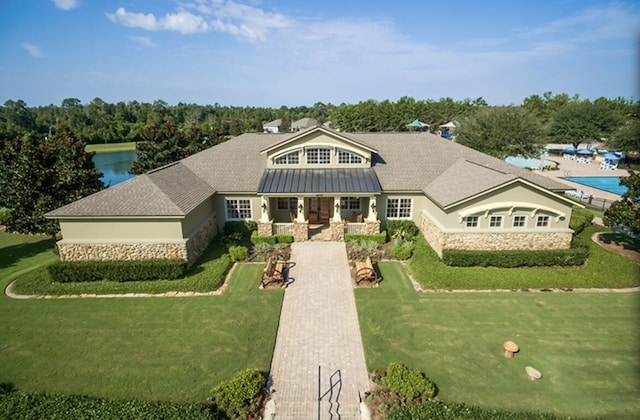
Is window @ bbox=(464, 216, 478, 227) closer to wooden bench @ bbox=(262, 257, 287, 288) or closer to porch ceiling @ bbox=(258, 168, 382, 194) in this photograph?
porch ceiling @ bbox=(258, 168, 382, 194)

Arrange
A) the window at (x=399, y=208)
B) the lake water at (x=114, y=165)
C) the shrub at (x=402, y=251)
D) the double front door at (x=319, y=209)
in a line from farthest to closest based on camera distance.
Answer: the lake water at (x=114, y=165), the double front door at (x=319, y=209), the window at (x=399, y=208), the shrub at (x=402, y=251)

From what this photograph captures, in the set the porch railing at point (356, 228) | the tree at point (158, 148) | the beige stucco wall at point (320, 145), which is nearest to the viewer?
the porch railing at point (356, 228)

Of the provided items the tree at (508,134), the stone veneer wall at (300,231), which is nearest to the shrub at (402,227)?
the stone veneer wall at (300,231)

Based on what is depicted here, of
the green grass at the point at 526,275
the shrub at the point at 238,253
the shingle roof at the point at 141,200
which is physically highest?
the shingle roof at the point at 141,200

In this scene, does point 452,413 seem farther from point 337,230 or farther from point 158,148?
point 158,148

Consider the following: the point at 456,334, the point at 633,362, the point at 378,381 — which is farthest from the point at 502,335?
the point at 378,381

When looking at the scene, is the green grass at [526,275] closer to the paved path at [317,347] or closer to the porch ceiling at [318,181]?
the paved path at [317,347]

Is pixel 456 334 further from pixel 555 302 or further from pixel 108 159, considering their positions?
pixel 108 159
